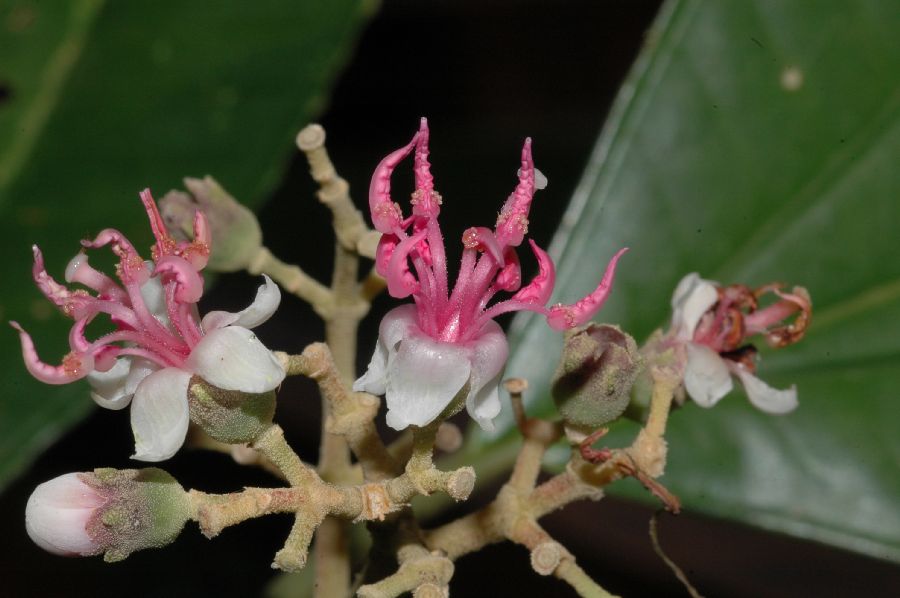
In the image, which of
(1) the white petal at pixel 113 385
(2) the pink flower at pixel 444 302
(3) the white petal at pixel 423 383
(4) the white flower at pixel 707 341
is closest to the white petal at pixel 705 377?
(4) the white flower at pixel 707 341

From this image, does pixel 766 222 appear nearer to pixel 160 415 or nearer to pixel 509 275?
pixel 509 275

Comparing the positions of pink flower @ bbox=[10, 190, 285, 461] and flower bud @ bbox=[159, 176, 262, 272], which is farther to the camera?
flower bud @ bbox=[159, 176, 262, 272]

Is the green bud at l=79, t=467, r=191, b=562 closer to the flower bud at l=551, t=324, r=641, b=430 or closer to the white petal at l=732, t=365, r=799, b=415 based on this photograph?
the flower bud at l=551, t=324, r=641, b=430

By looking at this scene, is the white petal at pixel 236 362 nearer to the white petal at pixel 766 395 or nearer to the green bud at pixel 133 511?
the green bud at pixel 133 511

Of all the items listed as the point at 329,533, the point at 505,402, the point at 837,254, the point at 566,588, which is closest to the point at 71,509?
the point at 329,533

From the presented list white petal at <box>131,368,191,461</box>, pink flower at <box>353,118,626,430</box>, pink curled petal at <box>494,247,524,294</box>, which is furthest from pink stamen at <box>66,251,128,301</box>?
pink curled petal at <box>494,247,524,294</box>

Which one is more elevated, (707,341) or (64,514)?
(707,341)

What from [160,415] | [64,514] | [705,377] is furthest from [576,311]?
[64,514]
